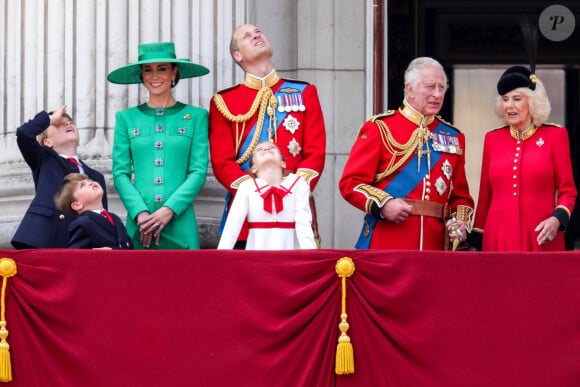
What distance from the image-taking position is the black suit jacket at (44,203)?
7.94 metres

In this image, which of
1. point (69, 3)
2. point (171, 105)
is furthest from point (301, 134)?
point (69, 3)

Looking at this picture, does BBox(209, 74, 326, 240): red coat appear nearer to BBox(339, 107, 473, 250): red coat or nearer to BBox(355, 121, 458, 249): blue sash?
BBox(339, 107, 473, 250): red coat

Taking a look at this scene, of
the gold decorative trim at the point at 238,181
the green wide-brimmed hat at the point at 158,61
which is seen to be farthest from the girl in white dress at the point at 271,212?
the green wide-brimmed hat at the point at 158,61

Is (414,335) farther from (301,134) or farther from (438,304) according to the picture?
(301,134)

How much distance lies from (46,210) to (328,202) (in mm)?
2762

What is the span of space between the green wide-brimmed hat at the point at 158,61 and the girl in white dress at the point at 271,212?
1022 millimetres

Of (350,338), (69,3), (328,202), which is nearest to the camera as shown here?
(350,338)

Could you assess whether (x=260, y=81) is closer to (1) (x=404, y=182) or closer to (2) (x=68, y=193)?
(1) (x=404, y=182)

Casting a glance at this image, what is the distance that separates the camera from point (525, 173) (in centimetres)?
793

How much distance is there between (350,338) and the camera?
22.6 feet

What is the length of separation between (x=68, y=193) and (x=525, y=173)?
2.40 meters

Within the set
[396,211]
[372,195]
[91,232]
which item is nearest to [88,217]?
[91,232]

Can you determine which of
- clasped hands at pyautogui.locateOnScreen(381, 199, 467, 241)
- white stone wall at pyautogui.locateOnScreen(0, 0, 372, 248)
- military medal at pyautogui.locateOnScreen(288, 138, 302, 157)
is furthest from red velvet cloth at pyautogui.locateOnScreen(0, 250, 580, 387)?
white stone wall at pyautogui.locateOnScreen(0, 0, 372, 248)

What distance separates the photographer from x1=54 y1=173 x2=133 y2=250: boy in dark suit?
745 cm
